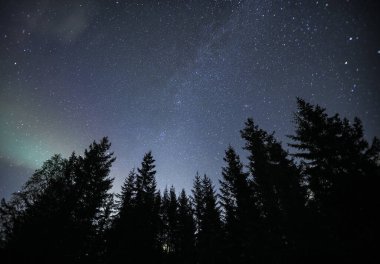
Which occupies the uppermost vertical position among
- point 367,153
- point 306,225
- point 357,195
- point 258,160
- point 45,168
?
point 45,168

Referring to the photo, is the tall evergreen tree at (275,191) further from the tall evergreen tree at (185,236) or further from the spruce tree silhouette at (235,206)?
the tall evergreen tree at (185,236)

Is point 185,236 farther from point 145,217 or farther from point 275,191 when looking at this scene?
point 275,191

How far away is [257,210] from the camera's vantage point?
17.5 metres

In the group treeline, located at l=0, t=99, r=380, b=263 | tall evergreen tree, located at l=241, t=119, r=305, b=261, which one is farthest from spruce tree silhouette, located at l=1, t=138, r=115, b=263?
tall evergreen tree, located at l=241, t=119, r=305, b=261

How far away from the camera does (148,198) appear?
76.9 feet

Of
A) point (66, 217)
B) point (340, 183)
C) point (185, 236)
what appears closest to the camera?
point (340, 183)

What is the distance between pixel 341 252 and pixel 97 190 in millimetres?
18390

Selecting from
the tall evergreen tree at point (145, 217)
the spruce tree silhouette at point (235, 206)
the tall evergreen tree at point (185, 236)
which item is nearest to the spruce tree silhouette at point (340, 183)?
the spruce tree silhouette at point (235, 206)

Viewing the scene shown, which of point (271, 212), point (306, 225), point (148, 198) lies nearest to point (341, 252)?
point (306, 225)

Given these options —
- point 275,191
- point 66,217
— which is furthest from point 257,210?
point 66,217

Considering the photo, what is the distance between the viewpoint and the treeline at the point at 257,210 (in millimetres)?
11070

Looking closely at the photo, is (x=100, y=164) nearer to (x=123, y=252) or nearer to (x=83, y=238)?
(x=83, y=238)

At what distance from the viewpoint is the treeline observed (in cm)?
1107

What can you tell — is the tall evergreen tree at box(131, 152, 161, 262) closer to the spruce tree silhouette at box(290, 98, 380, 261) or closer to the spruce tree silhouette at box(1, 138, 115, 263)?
the spruce tree silhouette at box(1, 138, 115, 263)
